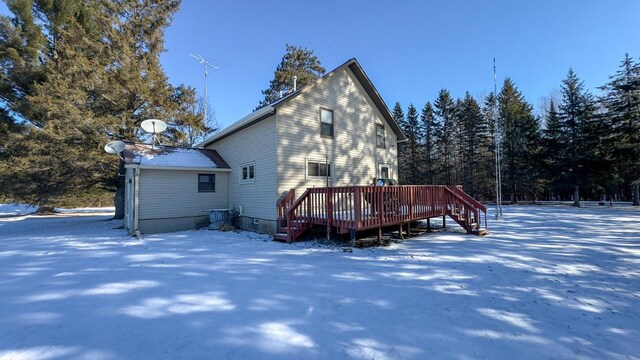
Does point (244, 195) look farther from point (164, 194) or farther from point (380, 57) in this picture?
point (380, 57)

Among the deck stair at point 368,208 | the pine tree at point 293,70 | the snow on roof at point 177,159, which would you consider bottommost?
the deck stair at point 368,208

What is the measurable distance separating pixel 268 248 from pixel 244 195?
5.01 meters

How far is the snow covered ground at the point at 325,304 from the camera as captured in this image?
2934 mm

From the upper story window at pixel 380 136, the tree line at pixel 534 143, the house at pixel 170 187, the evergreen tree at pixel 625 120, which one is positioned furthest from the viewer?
the tree line at pixel 534 143

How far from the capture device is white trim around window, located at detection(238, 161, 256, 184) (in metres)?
11.9

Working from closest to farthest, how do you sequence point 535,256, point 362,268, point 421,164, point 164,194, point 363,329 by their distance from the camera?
point 363,329 → point 362,268 → point 535,256 → point 164,194 → point 421,164

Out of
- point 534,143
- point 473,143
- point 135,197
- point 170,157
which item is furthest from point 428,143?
point 135,197

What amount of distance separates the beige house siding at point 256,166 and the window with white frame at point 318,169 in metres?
1.67

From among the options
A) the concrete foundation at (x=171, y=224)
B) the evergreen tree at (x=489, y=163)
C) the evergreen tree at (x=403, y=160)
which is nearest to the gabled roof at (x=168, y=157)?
the concrete foundation at (x=171, y=224)

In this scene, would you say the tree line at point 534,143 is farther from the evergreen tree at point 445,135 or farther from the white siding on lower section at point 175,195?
the white siding on lower section at point 175,195

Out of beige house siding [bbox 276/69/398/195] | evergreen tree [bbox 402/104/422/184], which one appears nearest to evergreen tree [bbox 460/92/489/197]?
evergreen tree [bbox 402/104/422/184]

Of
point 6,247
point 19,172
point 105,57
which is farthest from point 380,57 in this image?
point 19,172

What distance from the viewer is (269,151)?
10.8m

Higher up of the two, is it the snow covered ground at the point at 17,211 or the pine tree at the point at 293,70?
the pine tree at the point at 293,70
